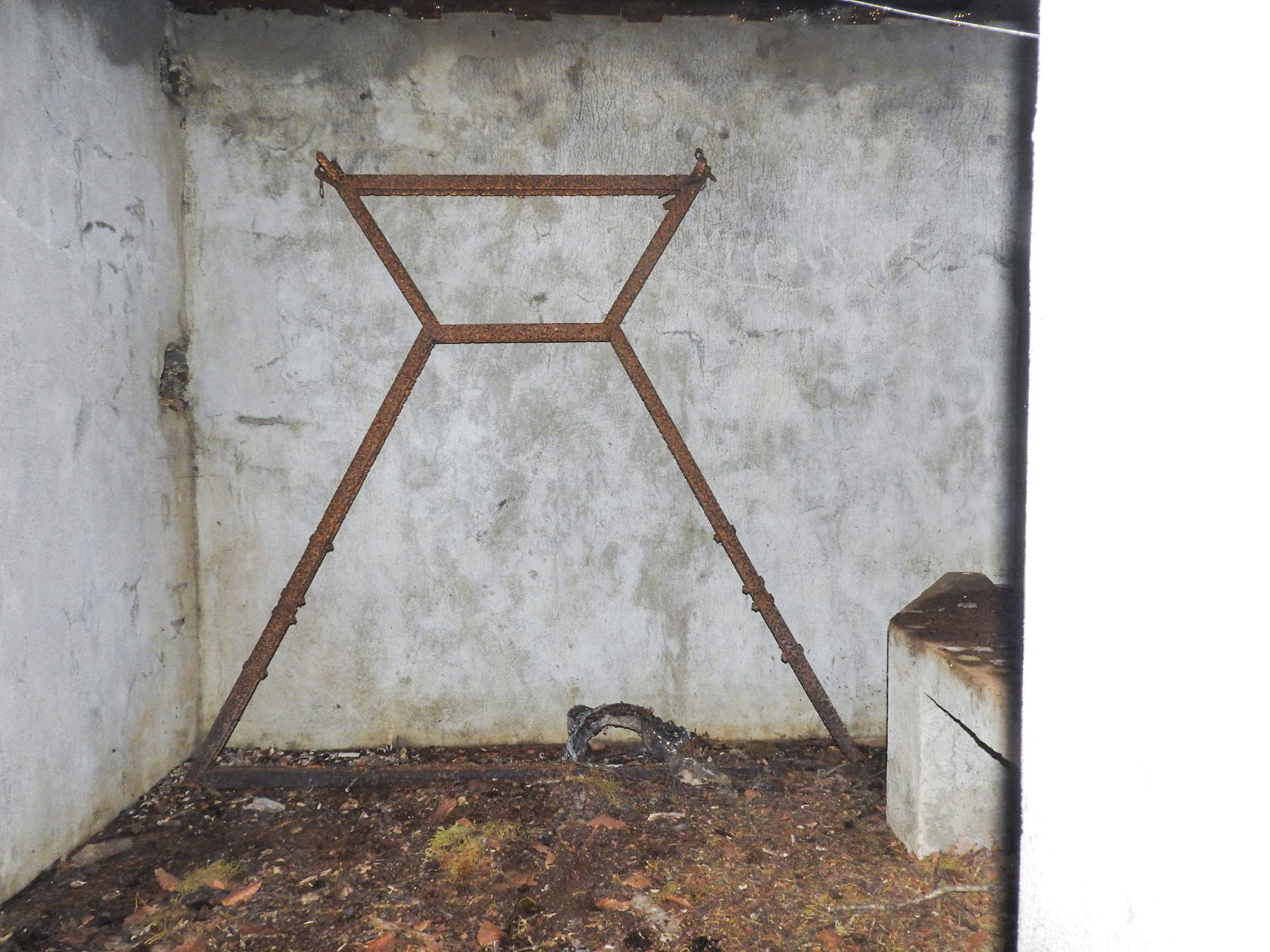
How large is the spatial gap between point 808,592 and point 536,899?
1751 millimetres

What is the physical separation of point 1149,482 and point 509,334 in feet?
9.31

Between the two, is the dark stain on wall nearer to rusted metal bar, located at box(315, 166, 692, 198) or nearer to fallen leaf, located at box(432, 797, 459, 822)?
rusted metal bar, located at box(315, 166, 692, 198)

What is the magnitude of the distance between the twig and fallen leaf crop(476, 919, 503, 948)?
3.29 feet

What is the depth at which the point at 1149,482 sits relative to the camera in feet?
2.37

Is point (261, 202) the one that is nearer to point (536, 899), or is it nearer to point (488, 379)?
point (488, 379)

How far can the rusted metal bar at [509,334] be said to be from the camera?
3.31m

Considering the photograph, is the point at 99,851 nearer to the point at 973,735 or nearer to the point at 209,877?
the point at 209,877

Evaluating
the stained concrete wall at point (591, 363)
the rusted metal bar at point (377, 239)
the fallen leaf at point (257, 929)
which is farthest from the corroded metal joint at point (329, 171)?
the fallen leaf at point (257, 929)

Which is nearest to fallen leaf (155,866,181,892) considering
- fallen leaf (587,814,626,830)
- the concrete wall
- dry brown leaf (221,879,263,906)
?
dry brown leaf (221,879,263,906)

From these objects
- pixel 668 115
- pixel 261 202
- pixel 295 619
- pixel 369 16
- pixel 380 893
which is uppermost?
pixel 369 16

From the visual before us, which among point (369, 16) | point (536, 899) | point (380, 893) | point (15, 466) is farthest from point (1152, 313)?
point (369, 16)

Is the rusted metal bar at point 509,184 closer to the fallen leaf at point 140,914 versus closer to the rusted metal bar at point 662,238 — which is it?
the rusted metal bar at point 662,238

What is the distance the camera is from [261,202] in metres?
3.30

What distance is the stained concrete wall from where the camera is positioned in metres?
3.32
